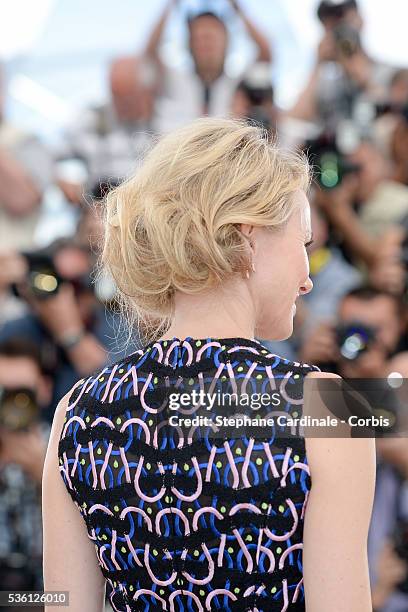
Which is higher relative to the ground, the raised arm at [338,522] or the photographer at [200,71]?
the photographer at [200,71]

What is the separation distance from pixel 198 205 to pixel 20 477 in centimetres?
169

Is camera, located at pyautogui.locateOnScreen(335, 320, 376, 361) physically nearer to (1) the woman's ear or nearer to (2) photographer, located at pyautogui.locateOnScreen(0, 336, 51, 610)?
(2) photographer, located at pyautogui.locateOnScreen(0, 336, 51, 610)

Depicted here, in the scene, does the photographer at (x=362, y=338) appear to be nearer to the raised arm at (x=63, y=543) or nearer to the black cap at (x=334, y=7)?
the black cap at (x=334, y=7)

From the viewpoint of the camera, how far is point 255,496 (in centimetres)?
89

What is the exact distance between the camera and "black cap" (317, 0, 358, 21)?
2.95 m

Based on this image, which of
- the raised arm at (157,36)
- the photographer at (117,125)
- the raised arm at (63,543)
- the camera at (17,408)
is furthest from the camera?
the raised arm at (157,36)

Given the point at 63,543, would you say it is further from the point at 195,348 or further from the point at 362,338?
the point at 362,338

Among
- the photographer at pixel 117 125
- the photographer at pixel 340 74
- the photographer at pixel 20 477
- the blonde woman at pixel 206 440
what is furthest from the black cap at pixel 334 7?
the blonde woman at pixel 206 440

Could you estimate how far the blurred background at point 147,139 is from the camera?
7.73 feet

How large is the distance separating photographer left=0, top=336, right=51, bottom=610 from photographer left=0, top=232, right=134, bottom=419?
0.56ft

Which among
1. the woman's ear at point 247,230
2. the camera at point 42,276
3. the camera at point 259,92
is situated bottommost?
the woman's ear at point 247,230

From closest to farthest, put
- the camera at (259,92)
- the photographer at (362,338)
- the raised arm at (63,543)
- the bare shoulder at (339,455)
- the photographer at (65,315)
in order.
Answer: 1. the bare shoulder at (339,455)
2. the raised arm at (63,543)
3. the photographer at (362,338)
4. the photographer at (65,315)
5. the camera at (259,92)

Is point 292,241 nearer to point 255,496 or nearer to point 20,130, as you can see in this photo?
point 255,496

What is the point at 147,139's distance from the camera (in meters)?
2.28
